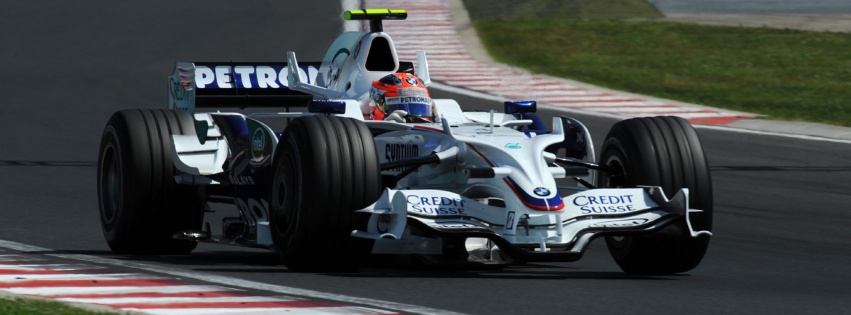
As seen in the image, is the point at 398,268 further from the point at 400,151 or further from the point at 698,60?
the point at 698,60

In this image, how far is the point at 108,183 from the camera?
11.2 metres

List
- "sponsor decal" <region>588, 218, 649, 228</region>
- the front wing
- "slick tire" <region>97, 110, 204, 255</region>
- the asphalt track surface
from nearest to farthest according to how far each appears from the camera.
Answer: the asphalt track surface
the front wing
"sponsor decal" <region>588, 218, 649, 228</region>
"slick tire" <region>97, 110, 204, 255</region>

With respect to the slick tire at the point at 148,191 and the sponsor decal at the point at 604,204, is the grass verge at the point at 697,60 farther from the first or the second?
the sponsor decal at the point at 604,204

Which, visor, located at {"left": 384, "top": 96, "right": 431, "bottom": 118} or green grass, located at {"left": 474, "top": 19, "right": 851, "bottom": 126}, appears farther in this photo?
green grass, located at {"left": 474, "top": 19, "right": 851, "bottom": 126}

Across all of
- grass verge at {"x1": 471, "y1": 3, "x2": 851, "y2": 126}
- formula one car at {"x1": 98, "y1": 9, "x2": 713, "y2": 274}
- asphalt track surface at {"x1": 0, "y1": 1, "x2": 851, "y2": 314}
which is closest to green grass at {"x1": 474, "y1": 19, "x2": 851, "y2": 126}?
grass verge at {"x1": 471, "y1": 3, "x2": 851, "y2": 126}

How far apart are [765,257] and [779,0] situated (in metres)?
20.2

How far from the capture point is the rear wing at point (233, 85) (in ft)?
39.6

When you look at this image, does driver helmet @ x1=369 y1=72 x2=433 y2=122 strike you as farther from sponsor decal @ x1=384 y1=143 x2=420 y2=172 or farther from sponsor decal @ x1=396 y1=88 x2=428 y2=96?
sponsor decal @ x1=384 y1=143 x2=420 y2=172

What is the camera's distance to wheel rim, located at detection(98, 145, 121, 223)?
36.3 ft

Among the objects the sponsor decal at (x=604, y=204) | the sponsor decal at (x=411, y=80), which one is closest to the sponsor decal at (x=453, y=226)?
the sponsor decal at (x=604, y=204)

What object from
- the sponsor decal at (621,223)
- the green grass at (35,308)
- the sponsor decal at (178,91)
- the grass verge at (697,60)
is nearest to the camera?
the green grass at (35,308)

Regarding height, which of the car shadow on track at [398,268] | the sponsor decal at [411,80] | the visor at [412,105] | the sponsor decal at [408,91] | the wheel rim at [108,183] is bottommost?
the car shadow on track at [398,268]

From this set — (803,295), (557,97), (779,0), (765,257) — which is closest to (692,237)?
(803,295)

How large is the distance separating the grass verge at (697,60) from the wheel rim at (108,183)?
11.2 meters
